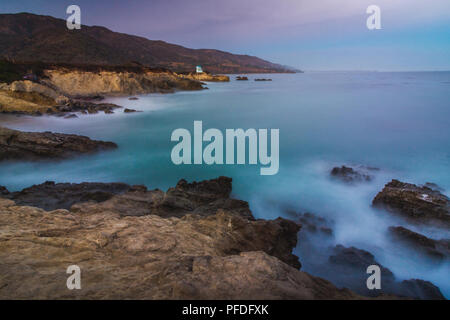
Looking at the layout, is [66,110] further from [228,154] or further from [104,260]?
[104,260]

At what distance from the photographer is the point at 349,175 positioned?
798 cm

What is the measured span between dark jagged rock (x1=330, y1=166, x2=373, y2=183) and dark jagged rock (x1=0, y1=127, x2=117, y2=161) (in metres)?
9.21

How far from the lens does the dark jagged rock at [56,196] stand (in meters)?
5.06

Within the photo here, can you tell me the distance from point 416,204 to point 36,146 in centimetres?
1158

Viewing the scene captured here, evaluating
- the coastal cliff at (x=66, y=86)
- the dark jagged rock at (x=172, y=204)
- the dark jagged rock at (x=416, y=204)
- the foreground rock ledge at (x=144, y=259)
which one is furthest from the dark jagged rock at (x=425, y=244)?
the coastal cliff at (x=66, y=86)

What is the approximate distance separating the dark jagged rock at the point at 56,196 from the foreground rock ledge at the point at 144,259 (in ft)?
3.29

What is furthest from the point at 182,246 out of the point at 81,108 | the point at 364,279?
the point at 81,108

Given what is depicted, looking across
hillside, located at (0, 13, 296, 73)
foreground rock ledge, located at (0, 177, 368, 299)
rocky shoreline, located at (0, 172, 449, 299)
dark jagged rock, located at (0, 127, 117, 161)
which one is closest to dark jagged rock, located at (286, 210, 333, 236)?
rocky shoreline, located at (0, 172, 449, 299)

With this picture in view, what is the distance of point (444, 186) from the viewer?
7.36 meters

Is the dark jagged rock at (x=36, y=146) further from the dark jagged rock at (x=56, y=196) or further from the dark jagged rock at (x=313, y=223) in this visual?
the dark jagged rock at (x=313, y=223)

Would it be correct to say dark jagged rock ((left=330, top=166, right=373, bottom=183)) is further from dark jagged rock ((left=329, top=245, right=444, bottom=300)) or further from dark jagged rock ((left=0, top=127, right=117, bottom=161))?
dark jagged rock ((left=0, top=127, right=117, bottom=161))

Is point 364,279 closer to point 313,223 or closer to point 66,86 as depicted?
point 313,223
